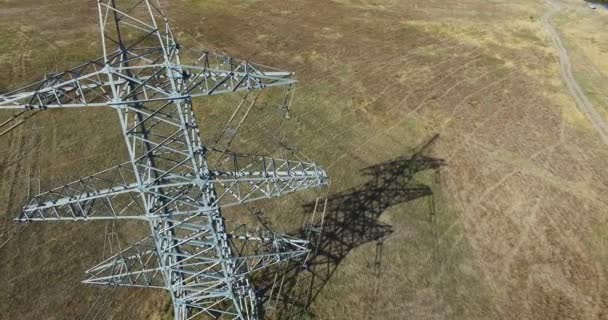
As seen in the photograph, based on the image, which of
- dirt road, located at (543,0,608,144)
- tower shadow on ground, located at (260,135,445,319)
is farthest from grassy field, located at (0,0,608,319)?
dirt road, located at (543,0,608,144)

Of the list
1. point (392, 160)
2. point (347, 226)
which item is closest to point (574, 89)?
point (392, 160)

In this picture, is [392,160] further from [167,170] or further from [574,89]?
[574,89]

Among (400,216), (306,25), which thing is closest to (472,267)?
(400,216)

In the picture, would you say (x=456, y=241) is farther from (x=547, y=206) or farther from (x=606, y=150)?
(x=606, y=150)

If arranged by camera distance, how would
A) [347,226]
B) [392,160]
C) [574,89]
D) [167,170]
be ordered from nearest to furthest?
[167,170] → [347,226] → [392,160] → [574,89]

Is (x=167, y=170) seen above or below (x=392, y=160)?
above
